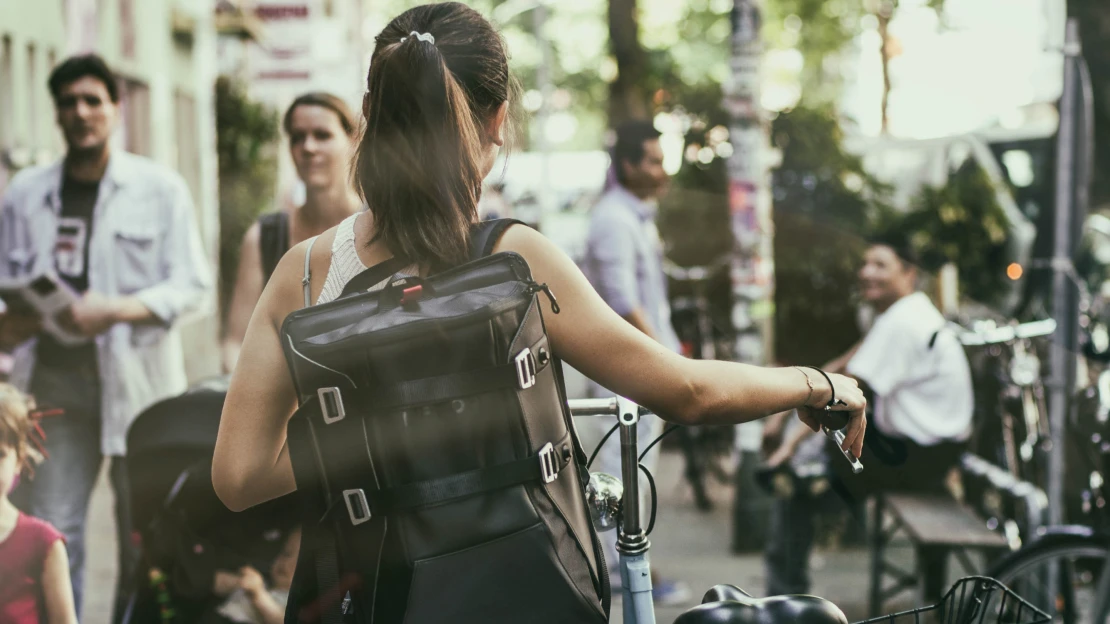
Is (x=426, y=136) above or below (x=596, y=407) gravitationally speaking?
above

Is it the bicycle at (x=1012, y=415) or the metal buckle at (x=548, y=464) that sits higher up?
the metal buckle at (x=548, y=464)

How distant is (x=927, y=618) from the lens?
545cm

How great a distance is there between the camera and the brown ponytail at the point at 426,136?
1898 millimetres

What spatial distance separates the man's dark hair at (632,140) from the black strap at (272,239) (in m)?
2.20

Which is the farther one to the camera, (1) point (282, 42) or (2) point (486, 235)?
(1) point (282, 42)

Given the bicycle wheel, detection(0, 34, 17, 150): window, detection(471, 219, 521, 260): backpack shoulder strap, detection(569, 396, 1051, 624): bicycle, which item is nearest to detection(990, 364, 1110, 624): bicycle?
the bicycle wheel

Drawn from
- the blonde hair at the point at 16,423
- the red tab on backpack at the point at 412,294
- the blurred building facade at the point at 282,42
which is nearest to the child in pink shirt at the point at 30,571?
the blonde hair at the point at 16,423

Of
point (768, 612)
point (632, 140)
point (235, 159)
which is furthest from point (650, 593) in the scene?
point (235, 159)

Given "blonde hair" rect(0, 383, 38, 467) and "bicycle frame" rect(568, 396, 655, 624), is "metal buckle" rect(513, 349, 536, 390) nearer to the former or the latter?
"bicycle frame" rect(568, 396, 655, 624)

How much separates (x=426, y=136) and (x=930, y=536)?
11.2ft

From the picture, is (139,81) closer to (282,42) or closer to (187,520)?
(282,42)

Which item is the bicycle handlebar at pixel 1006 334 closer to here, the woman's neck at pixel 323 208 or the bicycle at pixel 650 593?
the woman's neck at pixel 323 208

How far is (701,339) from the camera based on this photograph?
Answer: 850 centimetres

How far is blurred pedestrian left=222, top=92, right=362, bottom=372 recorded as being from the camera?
13.6 feet
